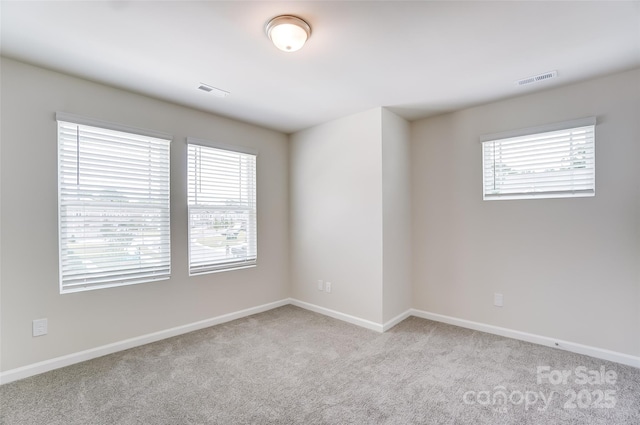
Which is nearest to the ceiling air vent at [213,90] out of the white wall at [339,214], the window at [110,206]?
the window at [110,206]

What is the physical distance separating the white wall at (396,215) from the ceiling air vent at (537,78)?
1255 millimetres

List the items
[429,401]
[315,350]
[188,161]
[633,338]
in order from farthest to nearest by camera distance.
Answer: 1. [188,161]
2. [315,350]
3. [633,338]
4. [429,401]

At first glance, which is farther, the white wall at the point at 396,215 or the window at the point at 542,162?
the white wall at the point at 396,215

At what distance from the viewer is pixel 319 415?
1.89 meters

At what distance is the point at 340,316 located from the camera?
3662 millimetres

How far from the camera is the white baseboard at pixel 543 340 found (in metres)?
2.49

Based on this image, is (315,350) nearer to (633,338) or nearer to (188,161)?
(188,161)

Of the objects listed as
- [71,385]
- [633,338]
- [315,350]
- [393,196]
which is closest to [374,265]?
[393,196]

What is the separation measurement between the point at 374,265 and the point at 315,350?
43.8 inches

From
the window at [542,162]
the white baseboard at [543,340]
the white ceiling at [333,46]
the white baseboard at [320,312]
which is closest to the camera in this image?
the white ceiling at [333,46]

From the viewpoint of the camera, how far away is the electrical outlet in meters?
2.37

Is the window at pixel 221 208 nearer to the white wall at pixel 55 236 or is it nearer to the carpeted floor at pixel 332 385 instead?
A: the white wall at pixel 55 236

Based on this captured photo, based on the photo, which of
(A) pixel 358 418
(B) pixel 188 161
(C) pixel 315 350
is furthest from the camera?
(B) pixel 188 161

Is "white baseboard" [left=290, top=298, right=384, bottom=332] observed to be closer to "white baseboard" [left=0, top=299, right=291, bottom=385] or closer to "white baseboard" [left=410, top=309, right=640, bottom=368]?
"white baseboard" [left=0, top=299, right=291, bottom=385]
